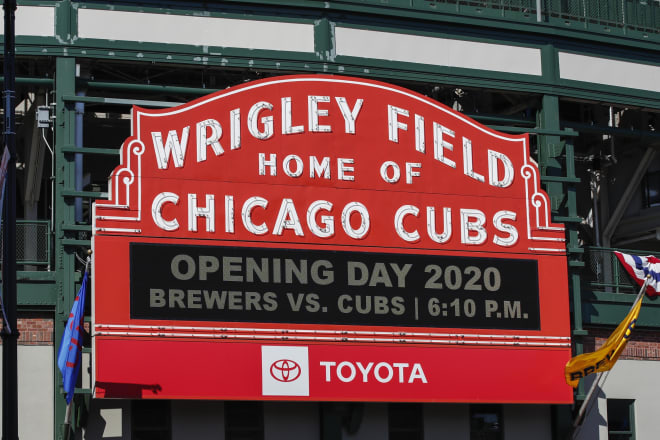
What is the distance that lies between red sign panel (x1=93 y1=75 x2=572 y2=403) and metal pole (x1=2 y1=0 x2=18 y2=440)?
222 inches

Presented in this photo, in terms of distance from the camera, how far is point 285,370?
2448 cm

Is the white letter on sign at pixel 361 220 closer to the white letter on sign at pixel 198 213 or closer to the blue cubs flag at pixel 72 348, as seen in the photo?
the white letter on sign at pixel 198 213

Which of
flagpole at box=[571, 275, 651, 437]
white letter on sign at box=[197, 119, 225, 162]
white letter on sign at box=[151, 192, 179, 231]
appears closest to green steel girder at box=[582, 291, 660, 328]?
flagpole at box=[571, 275, 651, 437]

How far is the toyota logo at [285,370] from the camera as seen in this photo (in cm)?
2441

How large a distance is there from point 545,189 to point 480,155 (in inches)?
92.9

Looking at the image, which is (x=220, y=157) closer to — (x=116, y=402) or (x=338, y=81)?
(x=338, y=81)

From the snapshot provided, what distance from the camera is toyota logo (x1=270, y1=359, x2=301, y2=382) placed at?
80.1 feet

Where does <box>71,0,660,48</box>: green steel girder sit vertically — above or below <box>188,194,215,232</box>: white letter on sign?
above

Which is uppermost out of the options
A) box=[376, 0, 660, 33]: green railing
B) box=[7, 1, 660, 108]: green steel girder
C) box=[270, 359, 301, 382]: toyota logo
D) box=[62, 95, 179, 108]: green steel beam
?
box=[376, 0, 660, 33]: green railing

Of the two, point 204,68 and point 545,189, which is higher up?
point 204,68

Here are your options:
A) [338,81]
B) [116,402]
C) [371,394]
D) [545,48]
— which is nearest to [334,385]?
[371,394]

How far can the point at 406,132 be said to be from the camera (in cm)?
2636

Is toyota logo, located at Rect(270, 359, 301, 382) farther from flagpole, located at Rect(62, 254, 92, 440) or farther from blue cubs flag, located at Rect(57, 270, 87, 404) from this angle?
flagpole, located at Rect(62, 254, 92, 440)

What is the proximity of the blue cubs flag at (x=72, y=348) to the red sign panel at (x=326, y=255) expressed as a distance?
39cm
